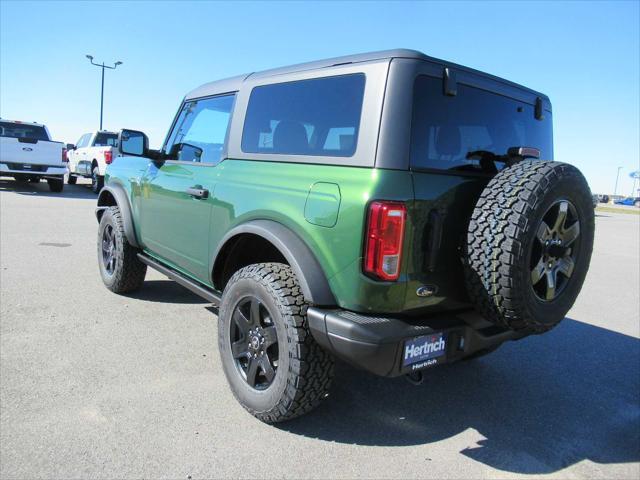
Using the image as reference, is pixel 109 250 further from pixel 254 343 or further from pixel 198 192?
pixel 254 343

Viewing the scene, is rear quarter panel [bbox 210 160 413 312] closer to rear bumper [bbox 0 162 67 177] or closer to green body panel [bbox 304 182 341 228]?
green body panel [bbox 304 182 341 228]

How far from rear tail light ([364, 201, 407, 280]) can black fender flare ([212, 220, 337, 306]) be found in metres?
0.27

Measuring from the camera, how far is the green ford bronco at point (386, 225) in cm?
229

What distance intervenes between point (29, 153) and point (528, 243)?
15.1 meters

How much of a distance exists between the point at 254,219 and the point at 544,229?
1.56 metres

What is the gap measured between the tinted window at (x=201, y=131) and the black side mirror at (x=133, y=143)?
0.60 feet

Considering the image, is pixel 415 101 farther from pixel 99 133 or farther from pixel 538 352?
pixel 99 133

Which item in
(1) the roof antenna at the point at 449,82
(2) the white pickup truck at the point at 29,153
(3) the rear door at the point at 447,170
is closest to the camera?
(3) the rear door at the point at 447,170


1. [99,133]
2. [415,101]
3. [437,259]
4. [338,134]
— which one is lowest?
[437,259]

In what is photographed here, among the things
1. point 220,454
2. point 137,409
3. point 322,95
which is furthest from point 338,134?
point 137,409

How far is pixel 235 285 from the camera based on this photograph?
291 centimetres

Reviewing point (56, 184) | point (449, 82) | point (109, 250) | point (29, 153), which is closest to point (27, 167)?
point (29, 153)

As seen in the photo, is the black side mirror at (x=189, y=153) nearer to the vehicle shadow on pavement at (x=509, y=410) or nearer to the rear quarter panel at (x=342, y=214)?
the rear quarter panel at (x=342, y=214)

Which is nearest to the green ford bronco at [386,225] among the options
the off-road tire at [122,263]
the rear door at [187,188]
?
the rear door at [187,188]
